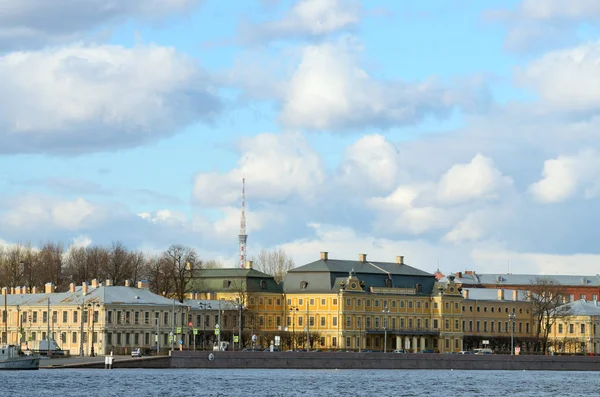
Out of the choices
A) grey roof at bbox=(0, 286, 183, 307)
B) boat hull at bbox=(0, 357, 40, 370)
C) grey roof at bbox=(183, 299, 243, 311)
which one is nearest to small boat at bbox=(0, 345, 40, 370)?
boat hull at bbox=(0, 357, 40, 370)

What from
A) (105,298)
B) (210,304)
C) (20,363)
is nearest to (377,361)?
(105,298)

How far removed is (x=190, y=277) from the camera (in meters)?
192

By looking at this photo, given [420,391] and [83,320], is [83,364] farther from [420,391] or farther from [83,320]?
[420,391]

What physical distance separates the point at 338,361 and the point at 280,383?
34.0 metres

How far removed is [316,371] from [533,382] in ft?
81.5

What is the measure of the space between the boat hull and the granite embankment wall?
1585 cm

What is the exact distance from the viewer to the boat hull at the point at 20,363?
141 meters

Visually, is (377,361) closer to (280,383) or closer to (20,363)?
(280,383)

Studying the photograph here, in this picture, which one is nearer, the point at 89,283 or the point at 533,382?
the point at 533,382

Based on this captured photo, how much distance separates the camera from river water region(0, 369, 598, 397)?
112500 mm

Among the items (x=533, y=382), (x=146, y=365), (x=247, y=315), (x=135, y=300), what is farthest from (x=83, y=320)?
(x=533, y=382)

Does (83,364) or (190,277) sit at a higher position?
(190,277)

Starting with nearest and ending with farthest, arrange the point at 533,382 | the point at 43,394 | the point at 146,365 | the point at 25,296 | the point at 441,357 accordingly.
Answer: the point at 43,394 < the point at 533,382 < the point at 146,365 < the point at 441,357 < the point at 25,296

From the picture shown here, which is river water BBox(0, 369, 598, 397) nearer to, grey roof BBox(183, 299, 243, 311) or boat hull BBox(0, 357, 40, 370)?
boat hull BBox(0, 357, 40, 370)
